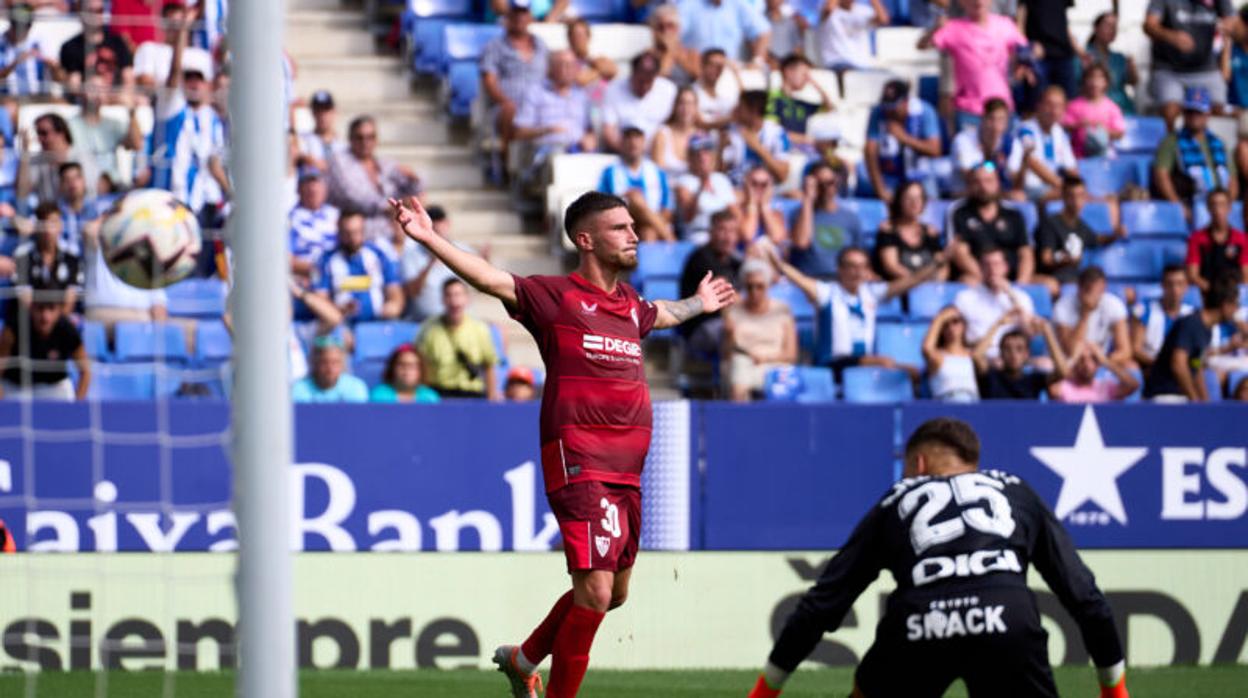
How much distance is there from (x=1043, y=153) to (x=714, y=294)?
7.94m

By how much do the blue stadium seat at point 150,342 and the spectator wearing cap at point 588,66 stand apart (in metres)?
4.11

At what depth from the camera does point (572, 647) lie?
7645mm

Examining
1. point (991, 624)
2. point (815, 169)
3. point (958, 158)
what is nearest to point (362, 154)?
point (815, 169)

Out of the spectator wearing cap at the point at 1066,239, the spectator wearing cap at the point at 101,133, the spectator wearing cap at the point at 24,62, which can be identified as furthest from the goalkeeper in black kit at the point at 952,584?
the spectator wearing cap at the point at 1066,239

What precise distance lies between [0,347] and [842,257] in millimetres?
5168

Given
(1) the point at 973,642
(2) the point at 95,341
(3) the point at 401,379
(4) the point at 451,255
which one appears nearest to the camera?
(1) the point at 973,642

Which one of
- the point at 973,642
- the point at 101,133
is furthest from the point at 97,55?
the point at 973,642

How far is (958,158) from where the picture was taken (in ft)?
50.8

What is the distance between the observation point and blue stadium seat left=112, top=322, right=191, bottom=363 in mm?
11586

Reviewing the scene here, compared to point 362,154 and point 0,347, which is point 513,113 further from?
point 0,347

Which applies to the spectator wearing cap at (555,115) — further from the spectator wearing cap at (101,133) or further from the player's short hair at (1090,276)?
the spectator wearing cap at (101,133)

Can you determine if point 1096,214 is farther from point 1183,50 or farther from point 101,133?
point 101,133

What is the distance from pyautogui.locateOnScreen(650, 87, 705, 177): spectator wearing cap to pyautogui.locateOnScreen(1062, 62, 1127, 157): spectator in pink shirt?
3.12 m

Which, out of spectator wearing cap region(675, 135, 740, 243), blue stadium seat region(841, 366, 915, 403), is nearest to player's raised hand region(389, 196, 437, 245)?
blue stadium seat region(841, 366, 915, 403)
